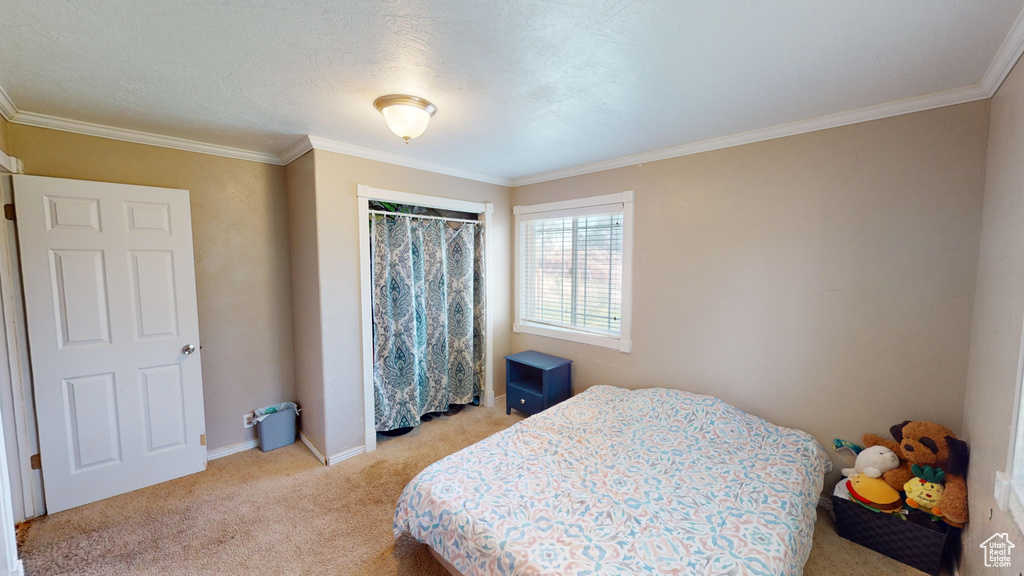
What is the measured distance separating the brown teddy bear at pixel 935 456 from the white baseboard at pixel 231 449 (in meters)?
4.17

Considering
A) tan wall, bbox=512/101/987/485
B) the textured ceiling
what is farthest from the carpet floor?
the textured ceiling

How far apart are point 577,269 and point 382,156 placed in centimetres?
192

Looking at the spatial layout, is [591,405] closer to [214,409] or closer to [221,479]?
[221,479]

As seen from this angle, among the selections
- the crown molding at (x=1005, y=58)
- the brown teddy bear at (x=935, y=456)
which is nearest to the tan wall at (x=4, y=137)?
the crown molding at (x=1005, y=58)

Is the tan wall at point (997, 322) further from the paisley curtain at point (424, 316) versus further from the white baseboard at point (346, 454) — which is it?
the white baseboard at point (346, 454)

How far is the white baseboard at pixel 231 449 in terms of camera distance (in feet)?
8.99

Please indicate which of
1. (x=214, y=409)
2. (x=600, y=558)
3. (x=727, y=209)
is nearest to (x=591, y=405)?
(x=600, y=558)

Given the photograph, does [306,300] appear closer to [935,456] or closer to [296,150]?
[296,150]

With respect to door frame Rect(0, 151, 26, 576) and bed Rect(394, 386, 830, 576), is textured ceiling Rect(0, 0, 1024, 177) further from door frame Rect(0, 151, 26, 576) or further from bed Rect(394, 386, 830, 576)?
bed Rect(394, 386, 830, 576)

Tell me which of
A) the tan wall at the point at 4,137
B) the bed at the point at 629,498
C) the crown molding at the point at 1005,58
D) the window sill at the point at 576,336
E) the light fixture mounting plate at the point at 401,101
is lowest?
the bed at the point at 629,498

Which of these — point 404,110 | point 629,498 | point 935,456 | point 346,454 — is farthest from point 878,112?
point 346,454

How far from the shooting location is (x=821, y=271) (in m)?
2.16

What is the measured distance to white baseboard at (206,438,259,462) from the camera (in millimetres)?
2740

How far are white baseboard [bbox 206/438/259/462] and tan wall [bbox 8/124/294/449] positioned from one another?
0.04 m
